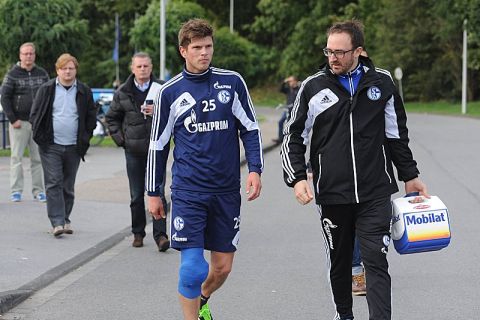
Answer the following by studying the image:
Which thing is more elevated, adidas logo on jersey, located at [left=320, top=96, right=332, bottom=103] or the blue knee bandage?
adidas logo on jersey, located at [left=320, top=96, right=332, bottom=103]

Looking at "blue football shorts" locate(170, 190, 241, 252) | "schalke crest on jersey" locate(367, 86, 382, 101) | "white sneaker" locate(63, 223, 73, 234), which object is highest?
"schalke crest on jersey" locate(367, 86, 382, 101)

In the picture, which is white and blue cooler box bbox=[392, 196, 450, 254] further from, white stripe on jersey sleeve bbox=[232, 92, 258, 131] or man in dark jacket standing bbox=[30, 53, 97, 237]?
man in dark jacket standing bbox=[30, 53, 97, 237]

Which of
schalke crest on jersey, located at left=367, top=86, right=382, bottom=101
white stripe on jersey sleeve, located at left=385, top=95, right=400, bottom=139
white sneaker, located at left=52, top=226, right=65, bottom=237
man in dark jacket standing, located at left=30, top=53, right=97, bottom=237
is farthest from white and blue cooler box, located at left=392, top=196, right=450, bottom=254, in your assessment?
white sneaker, located at left=52, top=226, right=65, bottom=237

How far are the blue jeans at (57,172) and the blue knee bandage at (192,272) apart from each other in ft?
14.8

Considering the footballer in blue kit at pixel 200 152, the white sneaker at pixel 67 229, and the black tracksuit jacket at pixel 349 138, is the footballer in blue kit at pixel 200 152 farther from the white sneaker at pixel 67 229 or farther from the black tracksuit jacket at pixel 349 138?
the white sneaker at pixel 67 229

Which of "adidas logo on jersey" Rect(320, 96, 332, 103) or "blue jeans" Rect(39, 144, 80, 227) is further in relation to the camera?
"blue jeans" Rect(39, 144, 80, 227)

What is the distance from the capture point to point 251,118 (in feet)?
20.5

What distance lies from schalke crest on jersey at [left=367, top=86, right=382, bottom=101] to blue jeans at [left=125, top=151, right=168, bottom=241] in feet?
13.6

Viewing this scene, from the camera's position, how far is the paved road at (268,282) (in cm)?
717

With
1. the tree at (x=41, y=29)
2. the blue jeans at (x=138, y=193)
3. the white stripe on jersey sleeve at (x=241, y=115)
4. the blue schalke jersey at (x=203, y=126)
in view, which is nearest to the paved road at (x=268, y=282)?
the blue jeans at (x=138, y=193)

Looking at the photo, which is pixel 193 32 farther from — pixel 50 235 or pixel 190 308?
pixel 50 235

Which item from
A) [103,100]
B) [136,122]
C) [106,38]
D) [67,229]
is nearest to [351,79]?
[136,122]

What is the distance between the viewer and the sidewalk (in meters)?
8.31

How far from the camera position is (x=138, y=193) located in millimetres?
9984
